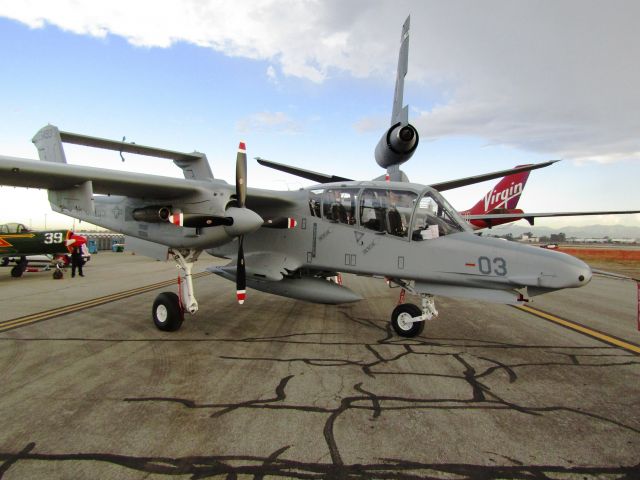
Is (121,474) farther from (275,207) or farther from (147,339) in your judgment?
(275,207)

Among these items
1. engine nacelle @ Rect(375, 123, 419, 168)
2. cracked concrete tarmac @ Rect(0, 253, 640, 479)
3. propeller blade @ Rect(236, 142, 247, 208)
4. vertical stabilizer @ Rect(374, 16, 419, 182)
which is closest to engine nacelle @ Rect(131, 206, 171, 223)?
propeller blade @ Rect(236, 142, 247, 208)

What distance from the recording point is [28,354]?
6.10m

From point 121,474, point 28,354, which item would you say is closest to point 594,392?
point 121,474

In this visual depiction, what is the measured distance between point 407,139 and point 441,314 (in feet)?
15.9

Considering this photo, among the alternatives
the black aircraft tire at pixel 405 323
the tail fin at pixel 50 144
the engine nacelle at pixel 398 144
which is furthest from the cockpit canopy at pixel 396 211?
the tail fin at pixel 50 144

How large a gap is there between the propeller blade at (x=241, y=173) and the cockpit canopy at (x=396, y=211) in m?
1.98

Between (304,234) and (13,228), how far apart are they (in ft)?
58.4

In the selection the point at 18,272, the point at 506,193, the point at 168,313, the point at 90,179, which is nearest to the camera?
the point at 90,179

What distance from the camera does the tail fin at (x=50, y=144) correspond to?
9.24m

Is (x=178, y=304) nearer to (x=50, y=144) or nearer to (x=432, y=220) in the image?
(x=432, y=220)

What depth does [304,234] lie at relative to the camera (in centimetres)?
858

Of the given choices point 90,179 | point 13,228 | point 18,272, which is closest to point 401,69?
point 90,179

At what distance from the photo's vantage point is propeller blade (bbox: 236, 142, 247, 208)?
23.6 ft

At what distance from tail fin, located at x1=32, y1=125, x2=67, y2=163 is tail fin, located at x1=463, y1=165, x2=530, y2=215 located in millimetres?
20023
